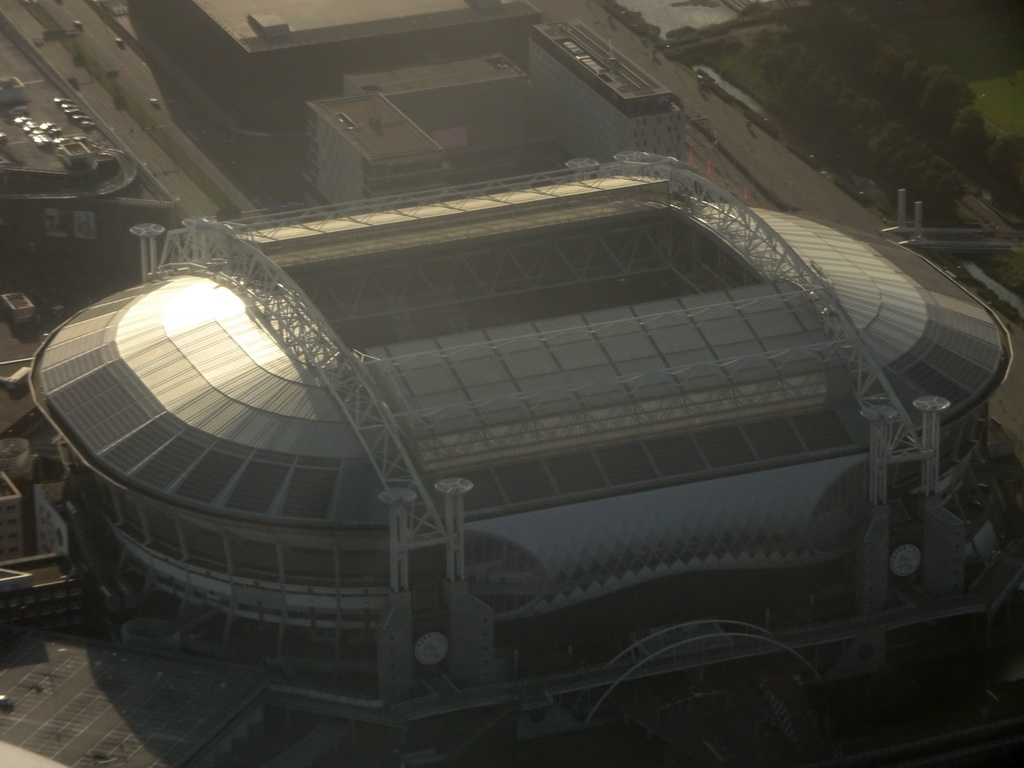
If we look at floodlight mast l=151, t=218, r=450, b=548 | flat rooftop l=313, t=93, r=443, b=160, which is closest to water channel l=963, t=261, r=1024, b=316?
flat rooftop l=313, t=93, r=443, b=160

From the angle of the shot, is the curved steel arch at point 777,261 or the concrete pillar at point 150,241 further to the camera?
the concrete pillar at point 150,241

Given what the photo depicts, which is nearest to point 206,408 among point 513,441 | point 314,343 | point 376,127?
point 314,343

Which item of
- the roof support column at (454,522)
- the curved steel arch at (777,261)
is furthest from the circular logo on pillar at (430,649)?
the curved steel arch at (777,261)

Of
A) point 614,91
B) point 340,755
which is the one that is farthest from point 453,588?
point 614,91

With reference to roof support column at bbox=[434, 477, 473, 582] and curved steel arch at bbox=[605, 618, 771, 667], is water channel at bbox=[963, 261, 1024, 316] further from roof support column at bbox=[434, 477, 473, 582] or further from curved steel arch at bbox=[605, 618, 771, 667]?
roof support column at bbox=[434, 477, 473, 582]

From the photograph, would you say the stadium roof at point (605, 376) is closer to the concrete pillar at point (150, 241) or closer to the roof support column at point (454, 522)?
the roof support column at point (454, 522)

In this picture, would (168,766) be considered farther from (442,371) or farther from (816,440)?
(816,440)
